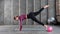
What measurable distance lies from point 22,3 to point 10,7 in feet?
4.20

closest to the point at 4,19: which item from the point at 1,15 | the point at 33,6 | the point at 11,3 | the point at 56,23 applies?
the point at 1,15

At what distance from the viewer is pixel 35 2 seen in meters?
17.1

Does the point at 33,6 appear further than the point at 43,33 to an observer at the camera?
Yes

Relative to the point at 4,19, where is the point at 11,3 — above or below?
above

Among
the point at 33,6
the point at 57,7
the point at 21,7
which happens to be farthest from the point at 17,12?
the point at 57,7

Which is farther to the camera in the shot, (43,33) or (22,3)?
(22,3)

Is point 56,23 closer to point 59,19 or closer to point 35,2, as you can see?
point 59,19

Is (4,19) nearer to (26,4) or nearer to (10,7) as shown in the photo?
(10,7)

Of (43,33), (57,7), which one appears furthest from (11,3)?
(43,33)

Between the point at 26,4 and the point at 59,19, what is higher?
the point at 26,4

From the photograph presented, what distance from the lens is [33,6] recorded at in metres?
17.1

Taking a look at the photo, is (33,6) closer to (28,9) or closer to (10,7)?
(28,9)

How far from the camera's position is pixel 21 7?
675 inches

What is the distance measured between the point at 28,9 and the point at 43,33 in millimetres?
6652
